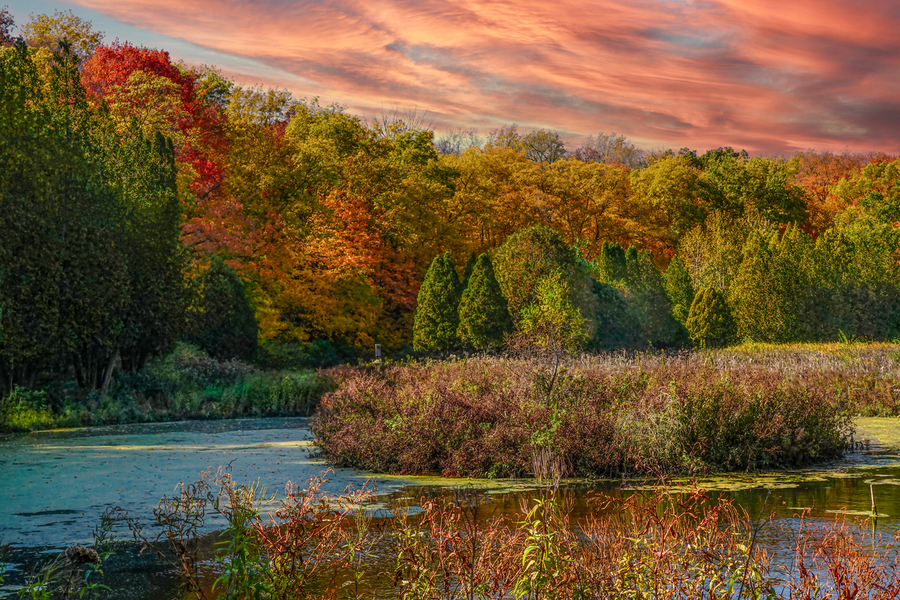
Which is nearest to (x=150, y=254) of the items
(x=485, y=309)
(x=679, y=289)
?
(x=485, y=309)

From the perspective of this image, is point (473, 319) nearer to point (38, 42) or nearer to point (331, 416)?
point (331, 416)

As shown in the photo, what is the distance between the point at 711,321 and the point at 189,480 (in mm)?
23981

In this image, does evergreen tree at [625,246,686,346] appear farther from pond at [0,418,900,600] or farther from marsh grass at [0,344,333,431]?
pond at [0,418,900,600]

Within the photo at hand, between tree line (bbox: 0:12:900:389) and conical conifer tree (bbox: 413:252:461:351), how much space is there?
51cm

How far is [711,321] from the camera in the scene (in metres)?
32.3

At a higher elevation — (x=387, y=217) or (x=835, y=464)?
(x=387, y=217)

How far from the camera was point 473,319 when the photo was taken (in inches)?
1122

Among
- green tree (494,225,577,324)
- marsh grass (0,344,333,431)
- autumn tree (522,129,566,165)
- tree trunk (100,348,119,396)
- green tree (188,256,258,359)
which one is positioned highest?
autumn tree (522,129,566,165)

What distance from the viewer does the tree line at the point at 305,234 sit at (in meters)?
18.5

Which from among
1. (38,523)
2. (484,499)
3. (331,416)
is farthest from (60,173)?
(484,499)

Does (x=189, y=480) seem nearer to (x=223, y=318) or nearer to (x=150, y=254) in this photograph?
(x=150, y=254)

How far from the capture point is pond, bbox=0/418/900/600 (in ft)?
27.5

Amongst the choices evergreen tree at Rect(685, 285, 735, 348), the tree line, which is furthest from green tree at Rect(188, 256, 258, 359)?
evergreen tree at Rect(685, 285, 735, 348)

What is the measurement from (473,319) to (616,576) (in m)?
23.5
